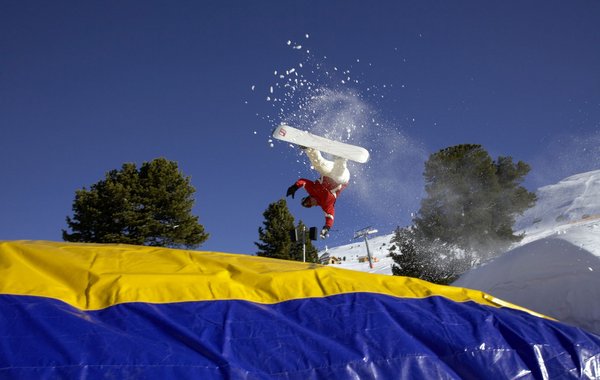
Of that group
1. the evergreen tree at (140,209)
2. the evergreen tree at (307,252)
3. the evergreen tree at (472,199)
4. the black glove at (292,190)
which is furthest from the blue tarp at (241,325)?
the evergreen tree at (307,252)

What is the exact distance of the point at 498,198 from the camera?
1862 centimetres

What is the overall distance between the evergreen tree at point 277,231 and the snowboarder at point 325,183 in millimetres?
12885

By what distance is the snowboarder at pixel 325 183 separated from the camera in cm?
586

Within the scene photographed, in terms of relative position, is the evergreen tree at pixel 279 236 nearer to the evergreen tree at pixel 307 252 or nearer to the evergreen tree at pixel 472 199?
the evergreen tree at pixel 307 252

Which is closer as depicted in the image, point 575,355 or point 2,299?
point 2,299

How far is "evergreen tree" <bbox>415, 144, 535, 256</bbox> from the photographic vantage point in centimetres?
1777

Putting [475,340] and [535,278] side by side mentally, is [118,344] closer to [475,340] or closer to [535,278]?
[475,340]

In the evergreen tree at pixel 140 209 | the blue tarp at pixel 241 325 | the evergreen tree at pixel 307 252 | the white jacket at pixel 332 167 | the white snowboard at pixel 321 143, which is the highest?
the evergreen tree at pixel 140 209

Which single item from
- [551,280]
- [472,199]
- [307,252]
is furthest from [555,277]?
[307,252]

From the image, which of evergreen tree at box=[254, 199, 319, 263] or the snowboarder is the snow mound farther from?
evergreen tree at box=[254, 199, 319, 263]

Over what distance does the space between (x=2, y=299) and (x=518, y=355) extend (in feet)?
8.81

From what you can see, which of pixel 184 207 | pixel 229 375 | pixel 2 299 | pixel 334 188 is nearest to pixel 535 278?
pixel 334 188

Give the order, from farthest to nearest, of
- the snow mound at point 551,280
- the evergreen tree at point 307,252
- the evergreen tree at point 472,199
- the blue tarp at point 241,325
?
the evergreen tree at point 307,252, the evergreen tree at point 472,199, the snow mound at point 551,280, the blue tarp at point 241,325

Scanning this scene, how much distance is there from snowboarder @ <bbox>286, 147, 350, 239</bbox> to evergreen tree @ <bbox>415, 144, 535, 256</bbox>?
12740 mm
